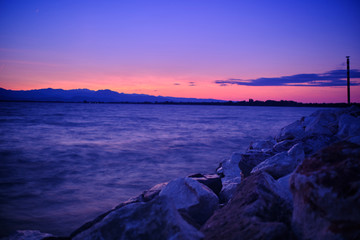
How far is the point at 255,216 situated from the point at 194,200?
52.6 inches

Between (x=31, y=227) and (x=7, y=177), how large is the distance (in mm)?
3842

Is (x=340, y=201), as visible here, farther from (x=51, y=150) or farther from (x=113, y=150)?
(x=51, y=150)

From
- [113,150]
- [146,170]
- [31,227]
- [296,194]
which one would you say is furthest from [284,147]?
[113,150]

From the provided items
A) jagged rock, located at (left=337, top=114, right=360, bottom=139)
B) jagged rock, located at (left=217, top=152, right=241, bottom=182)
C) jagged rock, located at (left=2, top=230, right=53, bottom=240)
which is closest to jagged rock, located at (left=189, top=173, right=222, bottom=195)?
jagged rock, located at (left=217, top=152, right=241, bottom=182)

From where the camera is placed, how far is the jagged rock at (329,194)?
159cm

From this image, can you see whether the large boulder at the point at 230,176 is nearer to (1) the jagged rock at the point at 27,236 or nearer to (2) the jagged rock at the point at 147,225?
(2) the jagged rock at the point at 147,225

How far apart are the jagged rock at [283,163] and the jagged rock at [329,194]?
1671 mm

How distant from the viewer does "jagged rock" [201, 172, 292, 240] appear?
177 centimetres

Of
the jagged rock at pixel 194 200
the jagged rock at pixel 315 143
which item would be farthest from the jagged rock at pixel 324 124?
the jagged rock at pixel 194 200

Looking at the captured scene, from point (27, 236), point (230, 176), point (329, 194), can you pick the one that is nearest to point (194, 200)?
point (329, 194)

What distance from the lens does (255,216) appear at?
211 cm

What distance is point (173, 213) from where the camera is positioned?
216 cm

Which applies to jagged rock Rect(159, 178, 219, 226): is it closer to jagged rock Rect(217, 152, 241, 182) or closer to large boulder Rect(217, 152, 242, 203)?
large boulder Rect(217, 152, 242, 203)

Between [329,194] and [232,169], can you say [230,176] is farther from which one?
[329,194]
